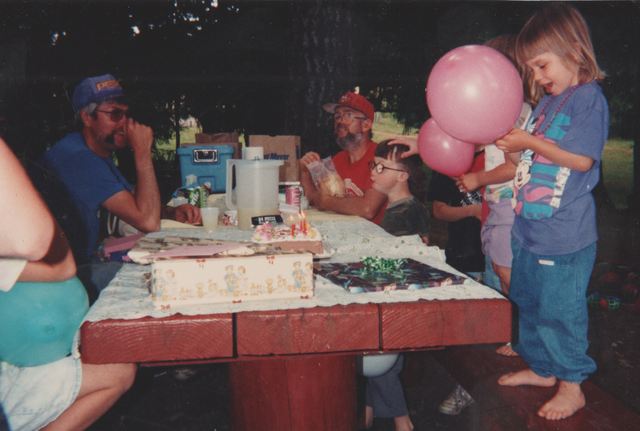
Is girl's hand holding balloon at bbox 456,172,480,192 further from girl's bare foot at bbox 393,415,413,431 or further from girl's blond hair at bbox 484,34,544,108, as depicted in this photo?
girl's bare foot at bbox 393,415,413,431

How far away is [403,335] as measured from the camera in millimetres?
1124

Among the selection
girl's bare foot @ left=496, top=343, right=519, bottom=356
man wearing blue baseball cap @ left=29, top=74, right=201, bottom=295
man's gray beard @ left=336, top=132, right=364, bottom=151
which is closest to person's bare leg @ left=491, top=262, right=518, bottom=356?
girl's bare foot @ left=496, top=343, right=519, bottom=356

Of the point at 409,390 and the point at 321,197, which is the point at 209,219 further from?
the point at 409,390

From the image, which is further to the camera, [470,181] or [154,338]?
[470,181]

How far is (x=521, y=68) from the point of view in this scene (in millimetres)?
2191

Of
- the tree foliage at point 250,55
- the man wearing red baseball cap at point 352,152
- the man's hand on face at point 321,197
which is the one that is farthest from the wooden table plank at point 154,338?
the tree foliage at point 250,55

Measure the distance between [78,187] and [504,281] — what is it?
2.23 m

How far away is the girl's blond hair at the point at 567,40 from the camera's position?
69.3 inches

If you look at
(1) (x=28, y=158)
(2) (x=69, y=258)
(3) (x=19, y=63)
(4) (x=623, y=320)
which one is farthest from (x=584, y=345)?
(3) (x=19, y=63)

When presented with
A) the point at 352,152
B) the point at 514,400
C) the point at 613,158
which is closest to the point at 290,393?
the point at 514,400

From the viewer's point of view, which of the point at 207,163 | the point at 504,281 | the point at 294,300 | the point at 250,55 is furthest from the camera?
the point at 250,55

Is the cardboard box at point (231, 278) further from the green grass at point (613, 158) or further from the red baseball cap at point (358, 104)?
the green grass at point (613, 158)

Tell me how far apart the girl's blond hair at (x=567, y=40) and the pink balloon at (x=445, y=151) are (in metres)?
Result: 0.53

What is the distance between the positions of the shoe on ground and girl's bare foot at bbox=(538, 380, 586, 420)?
968mm
